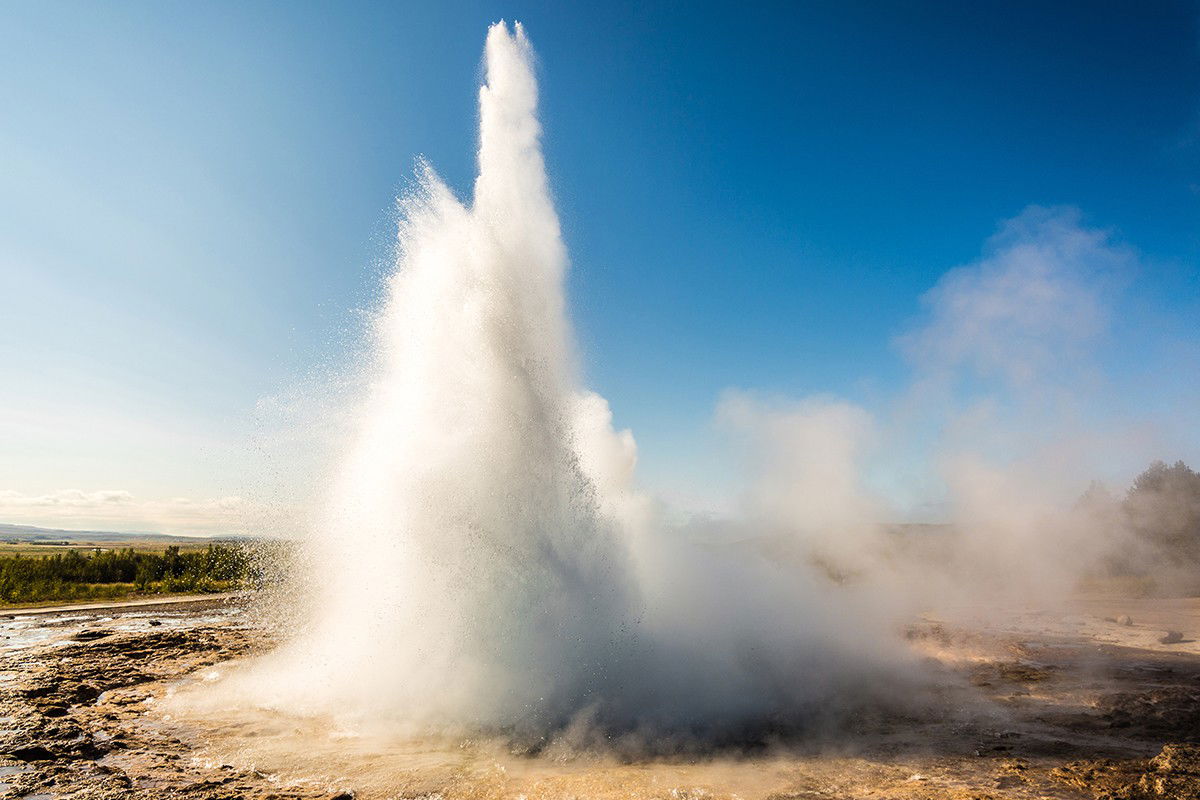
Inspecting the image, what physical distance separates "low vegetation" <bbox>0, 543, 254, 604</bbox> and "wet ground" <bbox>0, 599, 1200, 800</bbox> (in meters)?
20.4

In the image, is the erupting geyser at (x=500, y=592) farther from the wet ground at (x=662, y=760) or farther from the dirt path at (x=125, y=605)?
the dirt path at (x=125, y=605)

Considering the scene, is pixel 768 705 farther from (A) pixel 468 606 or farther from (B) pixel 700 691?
(A) pixel 468 606

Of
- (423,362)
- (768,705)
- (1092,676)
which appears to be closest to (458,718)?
(768,705)

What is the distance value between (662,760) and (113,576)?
155 feet

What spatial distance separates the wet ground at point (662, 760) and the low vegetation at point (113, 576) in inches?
802

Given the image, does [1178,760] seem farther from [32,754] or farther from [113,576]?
[113,576]

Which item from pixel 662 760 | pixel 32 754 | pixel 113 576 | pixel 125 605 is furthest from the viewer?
pixel 113 576

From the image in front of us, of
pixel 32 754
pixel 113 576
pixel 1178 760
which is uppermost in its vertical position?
pixel 1178 760

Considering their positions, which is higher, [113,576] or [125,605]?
[125,605]

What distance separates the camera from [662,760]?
8.78m

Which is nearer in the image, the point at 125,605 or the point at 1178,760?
the point at 1178,760

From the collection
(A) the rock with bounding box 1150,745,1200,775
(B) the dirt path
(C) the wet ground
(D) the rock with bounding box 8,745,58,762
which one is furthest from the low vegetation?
(A) the rock with bounding box 1150,745,1200,775

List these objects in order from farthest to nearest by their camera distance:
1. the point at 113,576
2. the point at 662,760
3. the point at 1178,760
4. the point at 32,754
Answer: the point at 113,576 → the point at 32,754 → the point at 662,760 → the point at 1178,760

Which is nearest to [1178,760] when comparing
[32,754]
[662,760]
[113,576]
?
[662,760]
